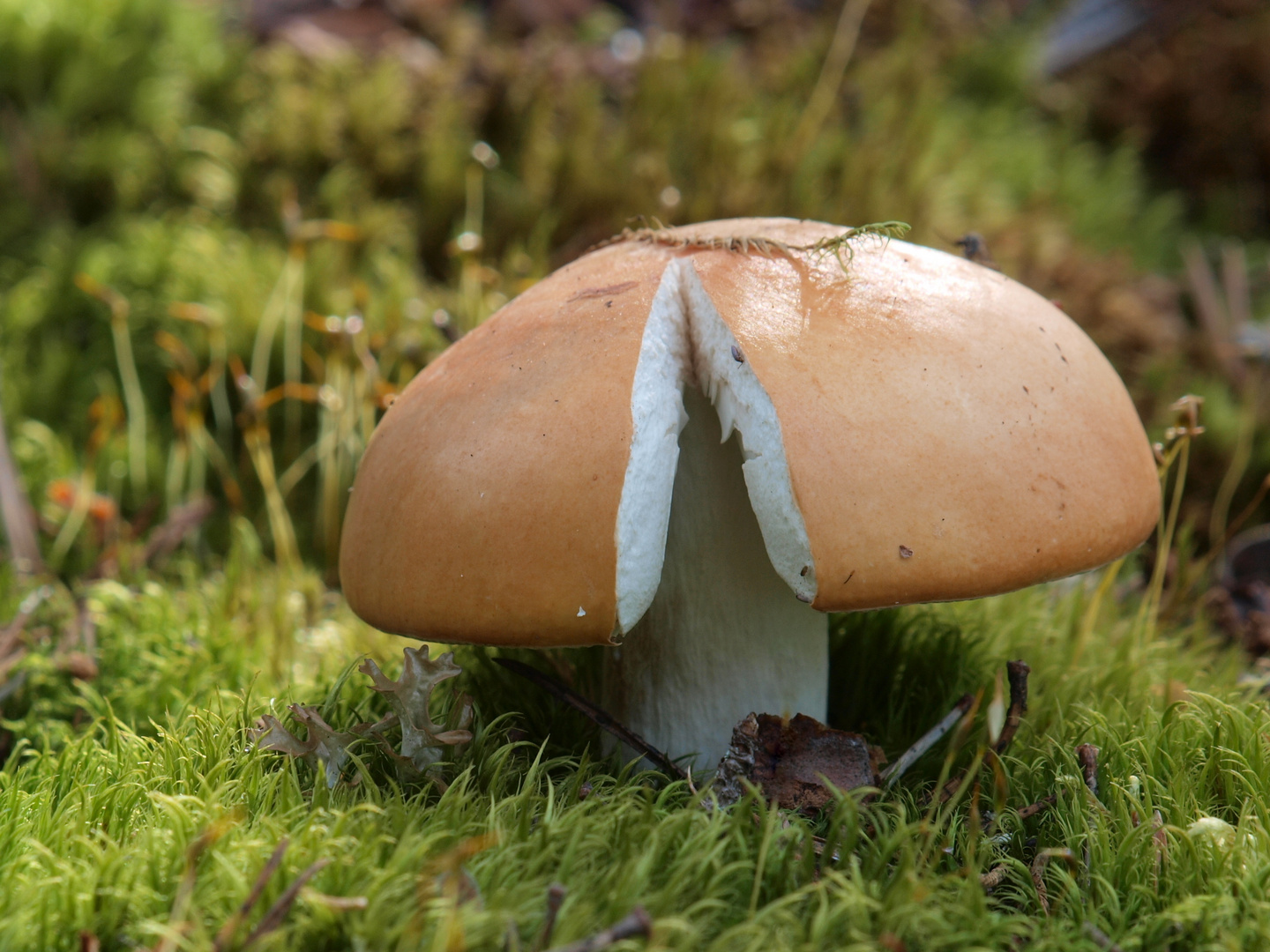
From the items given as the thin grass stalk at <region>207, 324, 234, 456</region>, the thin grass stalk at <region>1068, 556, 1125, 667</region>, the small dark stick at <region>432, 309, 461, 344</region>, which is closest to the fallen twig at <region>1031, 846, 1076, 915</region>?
the thin grass stalk at <region>1068, 556, 1125, 667</region>

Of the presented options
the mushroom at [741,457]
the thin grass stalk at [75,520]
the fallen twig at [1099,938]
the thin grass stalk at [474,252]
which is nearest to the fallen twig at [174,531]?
the thin grass stalk at [75,520]

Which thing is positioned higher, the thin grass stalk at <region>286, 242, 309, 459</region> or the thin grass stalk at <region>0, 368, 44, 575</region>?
the thin grass stalk at <region>286, 242, 309, 459</region>

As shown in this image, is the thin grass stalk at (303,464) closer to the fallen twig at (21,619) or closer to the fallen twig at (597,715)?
the fallen twig at (21,619)

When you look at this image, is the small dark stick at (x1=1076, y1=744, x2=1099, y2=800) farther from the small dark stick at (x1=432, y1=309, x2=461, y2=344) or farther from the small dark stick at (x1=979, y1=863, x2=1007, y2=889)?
the small dark stick at (x1=432, y1=309, x2=461, y2=344)

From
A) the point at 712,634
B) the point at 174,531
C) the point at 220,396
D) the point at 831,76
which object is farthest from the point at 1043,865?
the point at 831,76

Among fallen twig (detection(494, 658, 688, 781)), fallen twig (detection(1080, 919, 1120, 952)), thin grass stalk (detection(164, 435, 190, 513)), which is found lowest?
fallen twig (detection(1080, 919, 1120, 952))

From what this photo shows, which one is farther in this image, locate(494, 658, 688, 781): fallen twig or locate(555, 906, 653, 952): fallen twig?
locate(494, 658, 688, 781): fallen twig

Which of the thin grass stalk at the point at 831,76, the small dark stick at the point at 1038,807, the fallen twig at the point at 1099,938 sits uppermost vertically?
the thin grass stalk at the point at 831,76
